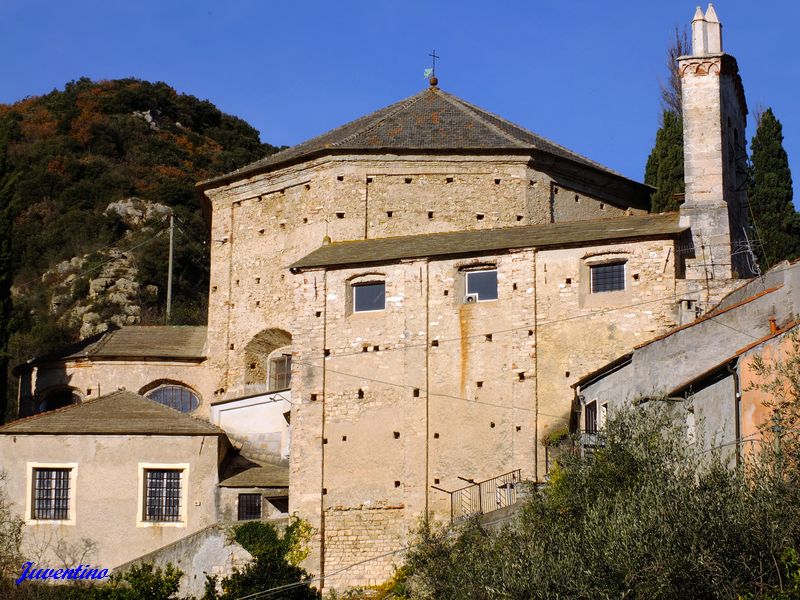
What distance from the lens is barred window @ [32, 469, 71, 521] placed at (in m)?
36.1

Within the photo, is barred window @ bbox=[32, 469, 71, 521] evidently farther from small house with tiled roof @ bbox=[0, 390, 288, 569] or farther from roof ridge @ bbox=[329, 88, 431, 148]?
roof ridge @ bbox=[329, 88, 431, 148]

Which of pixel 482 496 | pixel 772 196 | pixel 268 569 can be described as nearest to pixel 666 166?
pixel 772 196

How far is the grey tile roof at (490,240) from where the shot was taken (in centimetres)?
3447

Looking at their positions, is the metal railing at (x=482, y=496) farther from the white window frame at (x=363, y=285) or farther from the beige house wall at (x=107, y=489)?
the beige house wall at (x=107, y=489)

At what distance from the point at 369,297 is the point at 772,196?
14.7 metres

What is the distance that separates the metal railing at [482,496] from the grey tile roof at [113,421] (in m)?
7.15

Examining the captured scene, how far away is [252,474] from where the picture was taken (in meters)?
37.1

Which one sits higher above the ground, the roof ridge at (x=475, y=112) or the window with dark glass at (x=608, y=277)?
the roof ridge at (x=475, y=112)

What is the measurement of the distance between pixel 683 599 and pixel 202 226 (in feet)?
180

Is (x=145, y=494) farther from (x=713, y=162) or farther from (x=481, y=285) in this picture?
(x=713, y=162)

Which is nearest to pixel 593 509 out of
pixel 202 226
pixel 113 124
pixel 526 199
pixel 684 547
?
pixel 684 547

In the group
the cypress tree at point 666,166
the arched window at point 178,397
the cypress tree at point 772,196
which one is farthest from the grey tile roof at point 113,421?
the cypress tree at point 772,196

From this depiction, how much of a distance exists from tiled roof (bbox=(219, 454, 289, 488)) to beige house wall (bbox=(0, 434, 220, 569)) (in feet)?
1.60

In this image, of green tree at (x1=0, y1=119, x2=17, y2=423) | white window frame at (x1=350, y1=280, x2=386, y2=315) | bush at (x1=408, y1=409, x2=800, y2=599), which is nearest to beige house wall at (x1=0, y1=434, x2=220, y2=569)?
green tree at (x1=0, y1=119, x2=17, y2=423)
